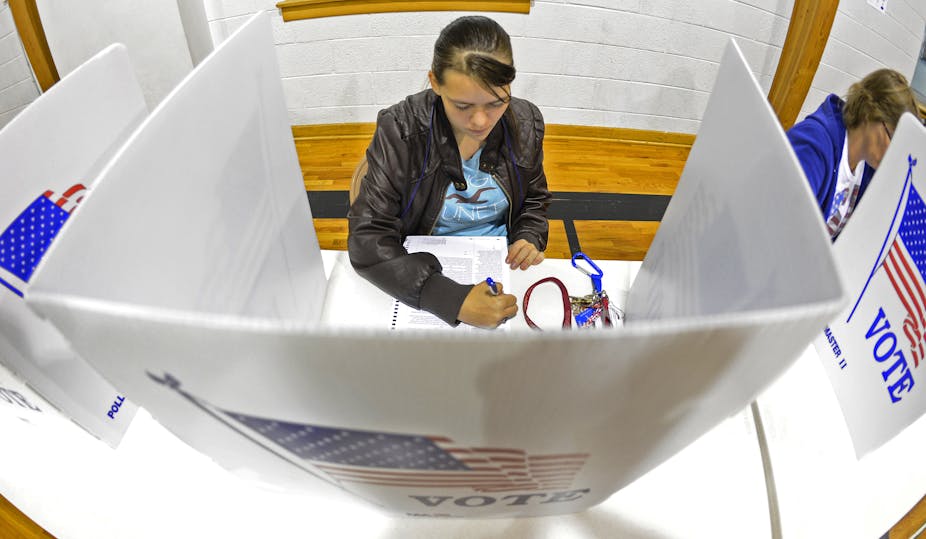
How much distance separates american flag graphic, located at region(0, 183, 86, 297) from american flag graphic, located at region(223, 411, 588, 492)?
36cm

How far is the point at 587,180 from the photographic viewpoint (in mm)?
2885

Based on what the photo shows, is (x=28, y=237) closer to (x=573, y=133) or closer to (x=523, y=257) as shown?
(x=523, y=257)

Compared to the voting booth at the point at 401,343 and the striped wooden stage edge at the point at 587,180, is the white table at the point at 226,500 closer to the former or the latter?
the voting booth at the point at 401,343

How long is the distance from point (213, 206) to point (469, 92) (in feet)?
1.88

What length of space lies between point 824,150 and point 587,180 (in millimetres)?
1510

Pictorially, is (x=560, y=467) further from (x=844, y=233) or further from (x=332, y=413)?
(x=844, y=233)

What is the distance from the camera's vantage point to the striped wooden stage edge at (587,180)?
2.52m

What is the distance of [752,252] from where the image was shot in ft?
1.53

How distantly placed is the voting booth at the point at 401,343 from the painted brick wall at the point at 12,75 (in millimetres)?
1062

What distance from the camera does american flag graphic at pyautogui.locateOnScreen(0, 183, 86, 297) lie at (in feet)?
1.85

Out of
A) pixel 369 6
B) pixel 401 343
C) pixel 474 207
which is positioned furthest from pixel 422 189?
pixel 369 6

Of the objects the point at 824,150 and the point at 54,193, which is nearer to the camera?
the point at 54,193

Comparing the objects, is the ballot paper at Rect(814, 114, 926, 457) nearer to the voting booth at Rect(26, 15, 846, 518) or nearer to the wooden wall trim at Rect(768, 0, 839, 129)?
the voting booth at Rect(26, 15, 846, 518)

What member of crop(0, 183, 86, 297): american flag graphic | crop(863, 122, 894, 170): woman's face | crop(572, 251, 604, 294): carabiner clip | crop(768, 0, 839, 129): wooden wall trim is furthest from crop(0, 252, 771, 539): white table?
crop(768, 0, 839, 129): wooden wall trim
